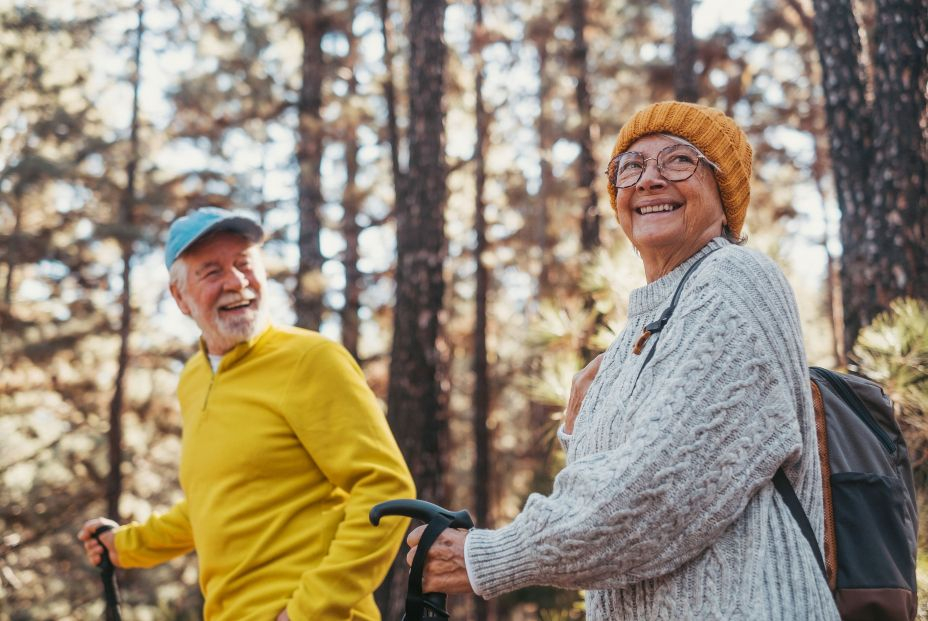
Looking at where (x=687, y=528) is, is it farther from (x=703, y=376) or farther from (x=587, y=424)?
(x=587, y=424)

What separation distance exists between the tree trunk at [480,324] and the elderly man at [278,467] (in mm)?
12691

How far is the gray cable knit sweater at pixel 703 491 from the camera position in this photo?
4.48 feet

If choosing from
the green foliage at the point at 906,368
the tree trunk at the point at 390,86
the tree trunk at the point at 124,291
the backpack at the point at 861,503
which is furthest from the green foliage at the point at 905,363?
the tree trunk at the point at 124,291

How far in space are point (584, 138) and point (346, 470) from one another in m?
11.4

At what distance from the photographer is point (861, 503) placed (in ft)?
4.88

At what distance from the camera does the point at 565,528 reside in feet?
4.58

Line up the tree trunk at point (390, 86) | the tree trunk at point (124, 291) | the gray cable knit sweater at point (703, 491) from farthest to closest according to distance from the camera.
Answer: the tree trunk at point (124, 291), the tree trunk at point (390, 86), the gray cable knit sweater at point (703, 491)

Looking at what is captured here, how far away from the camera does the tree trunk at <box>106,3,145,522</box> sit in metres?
12.6

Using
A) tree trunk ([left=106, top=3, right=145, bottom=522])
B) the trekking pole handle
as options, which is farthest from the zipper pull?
tree trunk ([left=106, top=3, right=145, bottom=522])

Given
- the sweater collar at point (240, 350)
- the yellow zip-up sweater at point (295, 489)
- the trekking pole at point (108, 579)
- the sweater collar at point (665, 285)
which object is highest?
the sweater collar at point (665, 285)

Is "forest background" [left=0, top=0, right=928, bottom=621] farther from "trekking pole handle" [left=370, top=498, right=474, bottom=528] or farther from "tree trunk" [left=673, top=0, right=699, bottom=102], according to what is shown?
"trekking pole handle" [left=370, top=498, right=474, bottom=528]

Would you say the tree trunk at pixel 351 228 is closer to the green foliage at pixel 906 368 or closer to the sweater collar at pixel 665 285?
the green foliage at pixel 906 368

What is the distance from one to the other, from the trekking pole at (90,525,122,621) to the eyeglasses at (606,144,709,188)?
2.75 meters

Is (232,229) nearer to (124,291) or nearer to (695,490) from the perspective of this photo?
(695,490)
